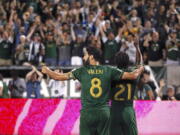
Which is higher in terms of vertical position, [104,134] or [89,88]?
[89,88]

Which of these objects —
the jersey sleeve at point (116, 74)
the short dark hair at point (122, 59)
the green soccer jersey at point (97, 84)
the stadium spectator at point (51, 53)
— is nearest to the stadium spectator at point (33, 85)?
the stadium spectator at point (51, 53)

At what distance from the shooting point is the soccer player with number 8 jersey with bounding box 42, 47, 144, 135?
8328 millimetres

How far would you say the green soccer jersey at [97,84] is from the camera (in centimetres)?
841

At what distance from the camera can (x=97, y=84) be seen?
8.47 m

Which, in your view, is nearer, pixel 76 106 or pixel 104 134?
pixel 104 134

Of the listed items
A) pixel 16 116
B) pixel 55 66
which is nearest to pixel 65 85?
pixel 55 66

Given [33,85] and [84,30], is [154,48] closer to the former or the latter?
[84,30]

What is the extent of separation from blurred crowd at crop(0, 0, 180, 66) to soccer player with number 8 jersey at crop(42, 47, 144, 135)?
9.10 meters

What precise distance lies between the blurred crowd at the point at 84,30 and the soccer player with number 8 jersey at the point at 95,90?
9.10 m

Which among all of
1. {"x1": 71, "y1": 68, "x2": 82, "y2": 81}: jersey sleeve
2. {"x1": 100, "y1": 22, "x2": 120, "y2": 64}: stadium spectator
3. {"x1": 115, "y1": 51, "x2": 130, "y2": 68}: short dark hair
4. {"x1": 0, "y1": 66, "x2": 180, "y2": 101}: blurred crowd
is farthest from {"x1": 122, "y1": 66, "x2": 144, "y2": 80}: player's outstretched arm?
{"x1": 100, "y1": 22, "x2": 120, "y2": 64}: stadium spectator

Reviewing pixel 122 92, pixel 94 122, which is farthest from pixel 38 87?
pixel 94 122

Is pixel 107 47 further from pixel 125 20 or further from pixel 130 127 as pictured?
pixel 130 127

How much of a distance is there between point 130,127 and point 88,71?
120 centimetres

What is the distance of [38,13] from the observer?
2108 centimetres
